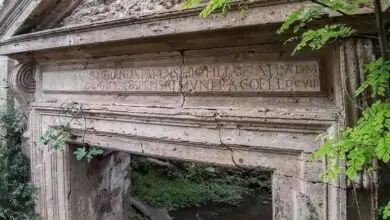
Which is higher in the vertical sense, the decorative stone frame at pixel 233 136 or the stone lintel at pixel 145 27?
the stone lintel at pixel 145 27

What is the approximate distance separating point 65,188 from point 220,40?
241cm

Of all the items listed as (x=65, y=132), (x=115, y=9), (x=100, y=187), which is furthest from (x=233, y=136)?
(x=100, y=187)

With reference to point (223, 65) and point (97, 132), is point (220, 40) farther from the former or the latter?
point (97, 132)

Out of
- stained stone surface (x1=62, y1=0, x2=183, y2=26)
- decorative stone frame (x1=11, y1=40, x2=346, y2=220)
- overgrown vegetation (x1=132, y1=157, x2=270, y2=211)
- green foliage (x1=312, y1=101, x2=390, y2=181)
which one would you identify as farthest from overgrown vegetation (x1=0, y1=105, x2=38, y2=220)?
overgrown vegetation (x1=132, y1=157, x2=270, y2=211)

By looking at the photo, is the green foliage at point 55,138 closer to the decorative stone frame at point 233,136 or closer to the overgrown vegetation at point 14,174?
the decorative stone frame at point 233,136

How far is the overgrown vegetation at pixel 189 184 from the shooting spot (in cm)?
823

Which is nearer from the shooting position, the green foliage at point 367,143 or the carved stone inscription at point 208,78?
the green foliage at point 367,143

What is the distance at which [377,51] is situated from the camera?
1953 millimetres

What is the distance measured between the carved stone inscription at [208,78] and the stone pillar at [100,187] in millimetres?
1003

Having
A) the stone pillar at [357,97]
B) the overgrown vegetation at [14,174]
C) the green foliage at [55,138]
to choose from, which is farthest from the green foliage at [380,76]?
the overgrown vegetation at [14,174]

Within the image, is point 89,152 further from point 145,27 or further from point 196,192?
point 196,192

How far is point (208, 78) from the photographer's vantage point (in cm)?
264

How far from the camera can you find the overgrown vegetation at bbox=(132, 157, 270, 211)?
8.23 meters

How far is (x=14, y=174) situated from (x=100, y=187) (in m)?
0.93
